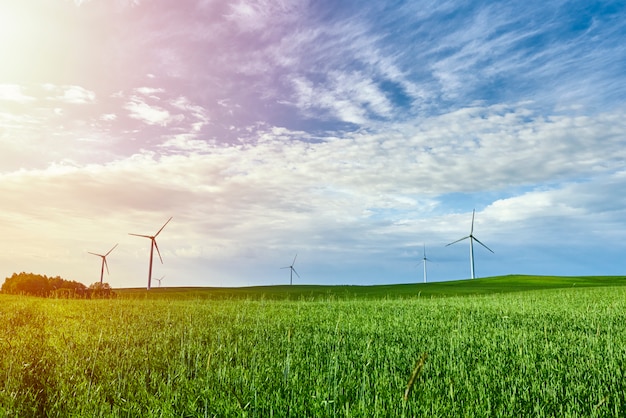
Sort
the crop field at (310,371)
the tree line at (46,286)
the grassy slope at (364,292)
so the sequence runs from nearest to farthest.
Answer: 1. the crop field at (310,371)
2. the tree line at (46,286)
3. the grassy slope at (364,292)

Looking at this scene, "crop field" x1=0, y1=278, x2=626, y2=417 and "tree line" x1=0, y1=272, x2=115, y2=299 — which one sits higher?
"tree line" x1=0, y1=272, x2=115, y2=299

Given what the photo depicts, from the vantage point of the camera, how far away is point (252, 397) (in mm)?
7402

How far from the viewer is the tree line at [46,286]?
42.6m

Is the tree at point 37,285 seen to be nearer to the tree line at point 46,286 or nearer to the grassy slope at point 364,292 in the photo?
the tree line at point 46,286

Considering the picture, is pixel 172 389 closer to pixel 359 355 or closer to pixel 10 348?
pixel 359 355

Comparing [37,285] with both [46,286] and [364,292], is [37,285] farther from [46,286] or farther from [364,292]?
[364,292]

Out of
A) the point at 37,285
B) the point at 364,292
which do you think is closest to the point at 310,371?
the point at 37,285

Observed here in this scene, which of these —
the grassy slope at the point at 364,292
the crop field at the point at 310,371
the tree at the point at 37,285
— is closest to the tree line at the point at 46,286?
the tree at the point at 37,285

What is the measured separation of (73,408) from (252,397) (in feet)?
9.79

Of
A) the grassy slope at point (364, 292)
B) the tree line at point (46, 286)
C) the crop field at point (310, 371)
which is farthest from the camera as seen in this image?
the grassy slope at point (364, 292)

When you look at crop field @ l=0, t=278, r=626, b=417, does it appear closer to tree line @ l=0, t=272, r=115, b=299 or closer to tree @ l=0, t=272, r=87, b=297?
tree line @ l=0, t=272, r=115, b=299

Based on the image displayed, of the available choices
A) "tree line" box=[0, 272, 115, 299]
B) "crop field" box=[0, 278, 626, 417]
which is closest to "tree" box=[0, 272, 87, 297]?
"tree line" box=[0, 272, 115, 299]

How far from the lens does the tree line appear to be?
42594 millimetres

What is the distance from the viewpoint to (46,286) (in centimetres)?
4528
